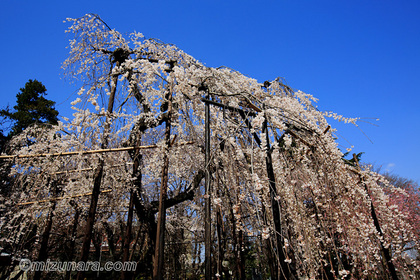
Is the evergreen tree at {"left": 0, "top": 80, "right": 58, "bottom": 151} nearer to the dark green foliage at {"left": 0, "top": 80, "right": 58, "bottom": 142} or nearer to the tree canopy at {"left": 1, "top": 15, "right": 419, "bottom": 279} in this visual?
the dark green foliage at {"left": 0, "top": 80, "right": 58, "bottom": 142}

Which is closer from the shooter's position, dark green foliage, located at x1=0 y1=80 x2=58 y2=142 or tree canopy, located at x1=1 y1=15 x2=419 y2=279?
tree canopy, located at x1=1 y1=15 x2=419 y2=279

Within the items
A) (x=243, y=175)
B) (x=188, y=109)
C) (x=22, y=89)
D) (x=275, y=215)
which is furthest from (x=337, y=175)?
(x=22, y=89)

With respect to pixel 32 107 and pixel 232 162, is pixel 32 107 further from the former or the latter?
pixel 232 162

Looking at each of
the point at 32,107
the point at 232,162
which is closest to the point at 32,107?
the point at 32,107

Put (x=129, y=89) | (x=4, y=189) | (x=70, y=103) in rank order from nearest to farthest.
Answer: (x=70, y=103), (x=129, y=89), (x=4, y=189)

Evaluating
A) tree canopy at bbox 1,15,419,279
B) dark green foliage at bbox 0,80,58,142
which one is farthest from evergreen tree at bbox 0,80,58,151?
tree canopy at bbox 1,15,419,279

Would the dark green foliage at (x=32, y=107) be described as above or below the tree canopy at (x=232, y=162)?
above

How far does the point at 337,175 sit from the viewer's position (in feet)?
7.43

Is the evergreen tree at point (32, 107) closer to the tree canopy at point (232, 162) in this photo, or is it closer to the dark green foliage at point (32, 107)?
the dark green foliage at point (32, 107)

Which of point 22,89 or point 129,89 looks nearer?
point 129,89

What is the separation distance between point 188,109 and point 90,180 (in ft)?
10.6

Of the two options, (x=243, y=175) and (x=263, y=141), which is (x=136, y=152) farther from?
(x=263, y=141)

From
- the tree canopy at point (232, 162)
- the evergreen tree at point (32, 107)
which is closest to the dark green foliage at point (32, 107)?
the evergreen tree at point (32, 107)

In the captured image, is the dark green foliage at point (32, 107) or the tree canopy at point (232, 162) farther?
the dark green foliage at point (32, 107)
